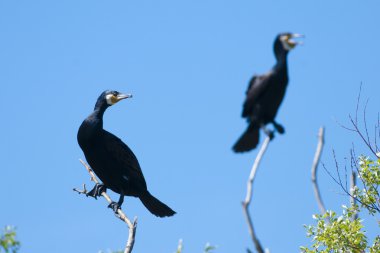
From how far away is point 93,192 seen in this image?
812 centimetres

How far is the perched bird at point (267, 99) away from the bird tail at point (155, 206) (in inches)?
189

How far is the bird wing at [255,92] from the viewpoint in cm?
382

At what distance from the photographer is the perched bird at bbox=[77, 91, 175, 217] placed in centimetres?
823

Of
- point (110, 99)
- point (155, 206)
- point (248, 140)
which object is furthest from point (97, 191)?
point (248, 140)

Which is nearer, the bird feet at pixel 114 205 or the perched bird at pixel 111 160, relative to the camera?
the bird feet at pixel 114 205

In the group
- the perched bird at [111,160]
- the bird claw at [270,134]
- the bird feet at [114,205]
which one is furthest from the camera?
the perched bird at [111,160]

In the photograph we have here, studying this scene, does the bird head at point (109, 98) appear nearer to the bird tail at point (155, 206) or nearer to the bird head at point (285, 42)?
the bird tail at point (155, 206)

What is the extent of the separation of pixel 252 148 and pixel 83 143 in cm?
462

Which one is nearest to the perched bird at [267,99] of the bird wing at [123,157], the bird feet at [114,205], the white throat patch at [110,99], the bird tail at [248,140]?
the bird tail at [248,140]

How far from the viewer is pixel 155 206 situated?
859 cm

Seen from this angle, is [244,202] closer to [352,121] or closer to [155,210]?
[352,121]

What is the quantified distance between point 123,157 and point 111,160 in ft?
0.61

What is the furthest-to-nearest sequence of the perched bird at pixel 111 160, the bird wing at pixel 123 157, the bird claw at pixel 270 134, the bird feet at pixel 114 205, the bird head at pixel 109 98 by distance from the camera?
the bird head at pixel 109 98 → the bird wing at pixel 123 157 → the perched bird at pixel 111 160 → the bird feet at pixel 114 205 → the bird claw at pixel 270 134

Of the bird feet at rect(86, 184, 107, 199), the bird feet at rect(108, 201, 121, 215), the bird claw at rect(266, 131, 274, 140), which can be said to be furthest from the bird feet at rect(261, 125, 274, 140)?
the bird feet at rect(86, 184, 107, 199)
